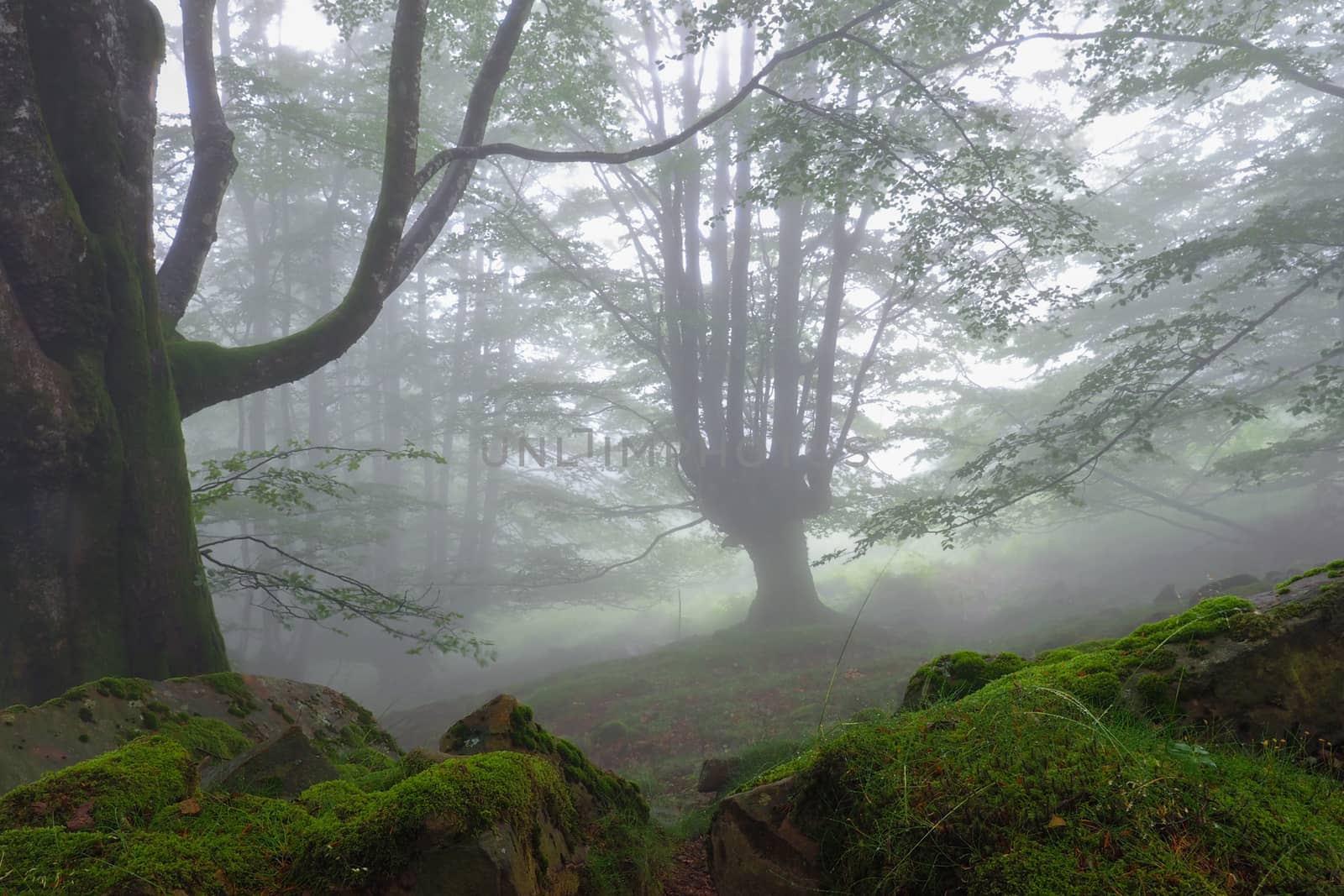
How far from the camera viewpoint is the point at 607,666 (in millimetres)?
15344

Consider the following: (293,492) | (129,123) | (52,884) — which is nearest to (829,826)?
(52,884)

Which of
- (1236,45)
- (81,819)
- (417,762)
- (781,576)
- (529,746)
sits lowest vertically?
(781,576)

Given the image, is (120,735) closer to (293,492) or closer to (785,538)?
(293,492)

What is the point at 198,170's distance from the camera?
6.21 meters

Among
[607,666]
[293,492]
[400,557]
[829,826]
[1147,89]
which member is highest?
[1147,89]

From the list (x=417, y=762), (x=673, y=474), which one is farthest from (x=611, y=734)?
(x=673, y=474)

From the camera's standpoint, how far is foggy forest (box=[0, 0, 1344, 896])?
7.08 feet

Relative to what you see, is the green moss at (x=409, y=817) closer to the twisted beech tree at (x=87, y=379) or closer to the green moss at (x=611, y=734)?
the twisted beech tree at (x=87, y=379)

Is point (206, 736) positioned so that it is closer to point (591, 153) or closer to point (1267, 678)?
point (1267, 678)

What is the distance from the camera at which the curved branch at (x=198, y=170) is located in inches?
234

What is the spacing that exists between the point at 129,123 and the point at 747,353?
1337 centimetres

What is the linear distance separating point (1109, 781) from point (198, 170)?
7994 millimetres

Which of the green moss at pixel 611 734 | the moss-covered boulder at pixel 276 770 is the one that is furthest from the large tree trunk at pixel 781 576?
the moss-covered boulder at pixel 276 770

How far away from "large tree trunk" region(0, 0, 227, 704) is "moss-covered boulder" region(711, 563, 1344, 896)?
4.43 m
